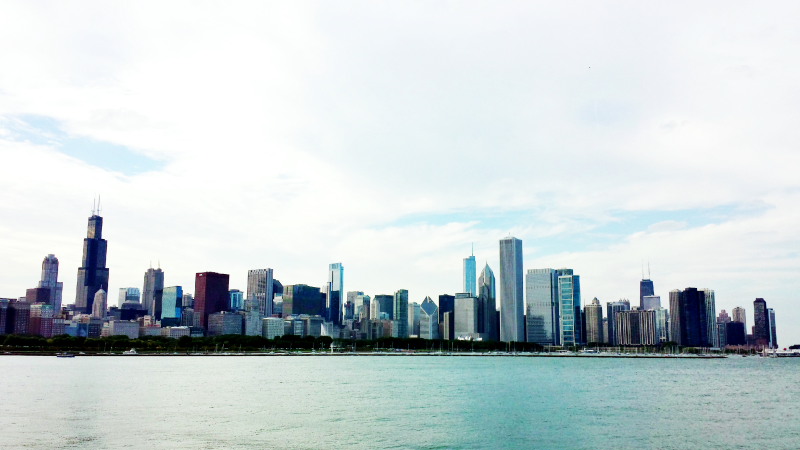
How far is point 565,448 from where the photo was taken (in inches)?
2136

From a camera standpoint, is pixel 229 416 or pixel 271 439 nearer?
pixel 271 439

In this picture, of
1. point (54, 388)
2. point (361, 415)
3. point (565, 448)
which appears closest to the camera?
point (565, 448)

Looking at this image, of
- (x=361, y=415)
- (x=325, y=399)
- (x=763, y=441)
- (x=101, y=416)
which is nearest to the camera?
(x=763, y=441)

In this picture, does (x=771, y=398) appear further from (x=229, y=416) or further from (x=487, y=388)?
(x=229, y=416)

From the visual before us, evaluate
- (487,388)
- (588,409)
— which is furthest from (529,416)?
(487,388)

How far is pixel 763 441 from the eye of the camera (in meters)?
59.7

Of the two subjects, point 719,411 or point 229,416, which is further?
point 719,411

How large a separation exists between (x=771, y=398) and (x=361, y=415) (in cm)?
6982

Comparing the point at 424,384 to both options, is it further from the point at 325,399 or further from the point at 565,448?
the point at 565,448

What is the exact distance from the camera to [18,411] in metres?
71.8

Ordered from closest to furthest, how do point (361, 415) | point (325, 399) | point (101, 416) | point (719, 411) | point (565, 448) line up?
point (565, 448) < point (101, 416) < point (361, 415) < point (719, 411) < point (325, 399)

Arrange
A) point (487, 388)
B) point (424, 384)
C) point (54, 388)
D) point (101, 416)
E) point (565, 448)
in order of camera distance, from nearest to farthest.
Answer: point (565, 448)
point (101, 416)
point (54, 388)
point (487, 388)
point (424, 384)

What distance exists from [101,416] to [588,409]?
54.2 metres

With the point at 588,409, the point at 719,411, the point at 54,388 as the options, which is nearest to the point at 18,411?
the point at 54,388
